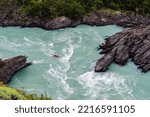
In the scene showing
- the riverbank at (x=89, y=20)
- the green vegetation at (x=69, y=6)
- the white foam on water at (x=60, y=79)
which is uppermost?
the white foam on water at (x=60, y=79)

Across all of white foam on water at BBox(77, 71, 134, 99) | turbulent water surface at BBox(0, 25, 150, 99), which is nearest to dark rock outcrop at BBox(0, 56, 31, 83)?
turbulent water surface at BBox(0, 25, 150, 99)

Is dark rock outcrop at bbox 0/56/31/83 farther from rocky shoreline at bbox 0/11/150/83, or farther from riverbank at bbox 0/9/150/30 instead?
riverbank at bbox 0/9/150/30

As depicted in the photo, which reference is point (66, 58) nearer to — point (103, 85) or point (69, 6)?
point (103, 85)

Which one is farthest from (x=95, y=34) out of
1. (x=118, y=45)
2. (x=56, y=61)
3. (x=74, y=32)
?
(x=56, y=61)

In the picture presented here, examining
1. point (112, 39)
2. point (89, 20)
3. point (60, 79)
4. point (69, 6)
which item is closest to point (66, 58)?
point (60, 79)

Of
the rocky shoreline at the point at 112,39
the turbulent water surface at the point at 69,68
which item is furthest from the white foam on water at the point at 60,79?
the rocky shoreline at the point at 112,39

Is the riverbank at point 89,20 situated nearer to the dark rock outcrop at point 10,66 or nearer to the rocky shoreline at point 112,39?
the rocky shoreline at point 112,39
